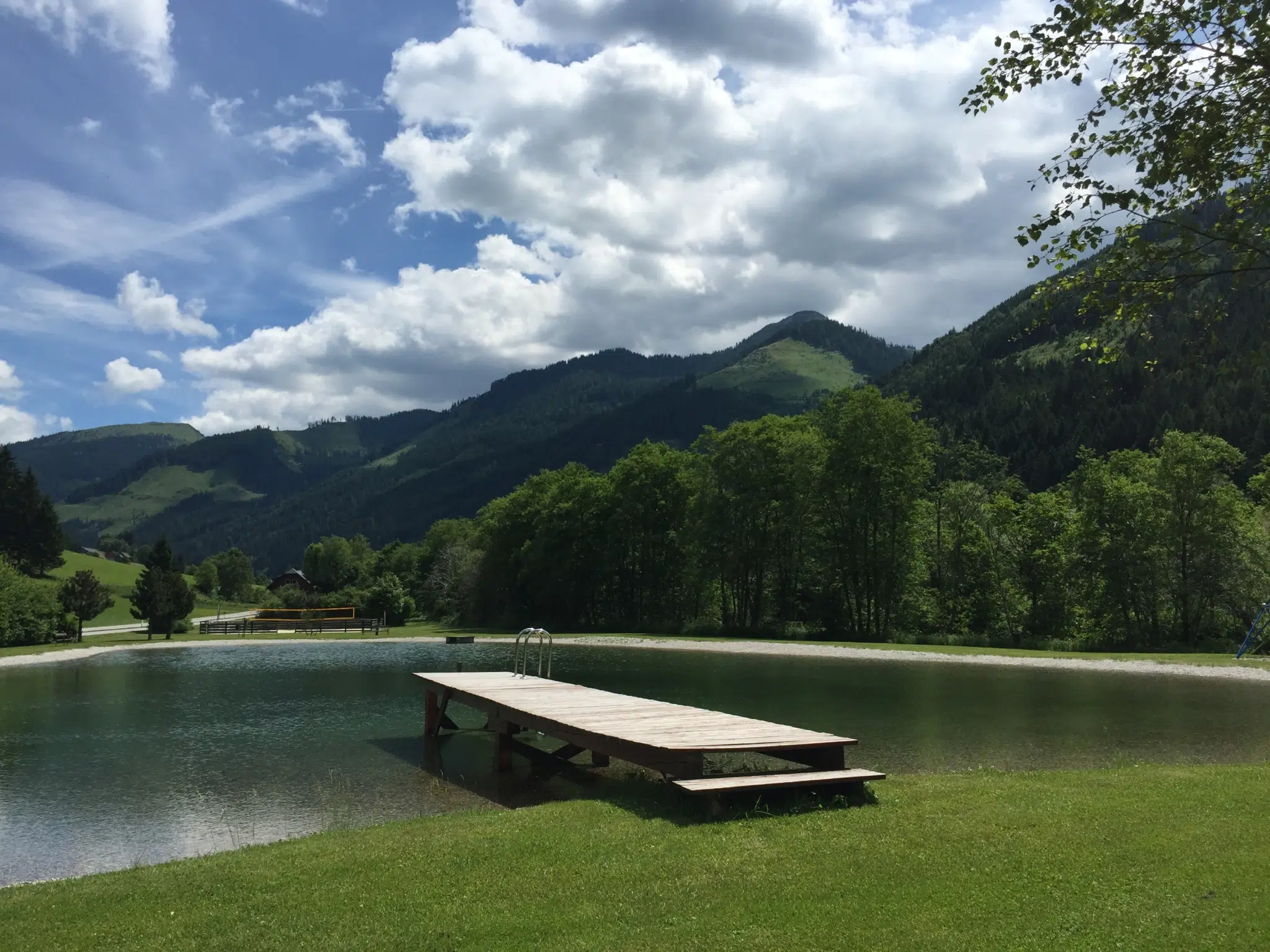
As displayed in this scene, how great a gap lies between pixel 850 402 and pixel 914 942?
A: 48.1 m

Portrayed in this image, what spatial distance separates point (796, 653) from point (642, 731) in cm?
3000

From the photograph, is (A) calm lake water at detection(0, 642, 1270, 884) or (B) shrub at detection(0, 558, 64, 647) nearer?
(A) calm lake water at detection(0, 642, 1270, 884)

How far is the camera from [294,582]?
11356cm

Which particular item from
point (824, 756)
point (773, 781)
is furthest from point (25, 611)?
point (773, 781)

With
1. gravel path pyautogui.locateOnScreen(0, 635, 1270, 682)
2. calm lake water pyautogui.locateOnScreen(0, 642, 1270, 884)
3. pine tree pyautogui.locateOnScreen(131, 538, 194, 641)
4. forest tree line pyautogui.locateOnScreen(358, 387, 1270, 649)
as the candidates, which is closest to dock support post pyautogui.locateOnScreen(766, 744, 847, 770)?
calm lake water pyautogui.locateOnScreen(0, 642, 1270, 884)

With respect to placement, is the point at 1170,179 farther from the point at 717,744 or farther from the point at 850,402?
the point at 850,402

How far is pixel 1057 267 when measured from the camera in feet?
23.8

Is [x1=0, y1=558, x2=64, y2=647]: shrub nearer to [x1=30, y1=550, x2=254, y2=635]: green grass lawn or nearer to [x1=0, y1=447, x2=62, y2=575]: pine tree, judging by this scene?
[x1=30, y1=550, x2=254, y2=635]: green grass lawn

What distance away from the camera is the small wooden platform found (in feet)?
33.4

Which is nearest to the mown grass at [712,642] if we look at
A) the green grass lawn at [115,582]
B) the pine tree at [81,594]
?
the pine tree at [81,594]

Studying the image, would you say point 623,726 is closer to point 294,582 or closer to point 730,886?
point 730,886

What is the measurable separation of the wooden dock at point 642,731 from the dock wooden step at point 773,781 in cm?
1

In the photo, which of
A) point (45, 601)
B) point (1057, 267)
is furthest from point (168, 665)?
point (1057, 267)

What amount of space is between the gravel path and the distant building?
57.5 metres
